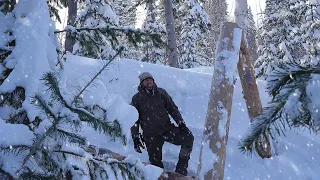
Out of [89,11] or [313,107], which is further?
[89,11]

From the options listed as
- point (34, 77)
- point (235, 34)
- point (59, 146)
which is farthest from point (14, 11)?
point (235, 34)

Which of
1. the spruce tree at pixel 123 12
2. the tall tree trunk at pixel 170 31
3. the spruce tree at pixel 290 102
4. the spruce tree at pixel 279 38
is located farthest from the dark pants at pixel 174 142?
the spruce tree at pixel 123 12

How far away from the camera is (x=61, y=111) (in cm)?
232

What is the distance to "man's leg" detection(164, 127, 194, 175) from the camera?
19.5 ft

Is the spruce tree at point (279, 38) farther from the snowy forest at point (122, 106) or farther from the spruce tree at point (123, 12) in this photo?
the spruce tree at point (123, 12)

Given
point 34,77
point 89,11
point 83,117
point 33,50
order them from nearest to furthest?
point 83,117 < point 34,77 < point 33,50 < point 89,11

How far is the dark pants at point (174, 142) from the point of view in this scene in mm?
5961

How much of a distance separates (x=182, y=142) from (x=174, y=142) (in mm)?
173

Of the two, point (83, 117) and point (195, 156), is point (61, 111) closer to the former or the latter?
point (83, 117)

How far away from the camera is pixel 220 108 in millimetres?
5387

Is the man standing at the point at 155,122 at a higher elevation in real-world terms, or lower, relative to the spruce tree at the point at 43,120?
lower

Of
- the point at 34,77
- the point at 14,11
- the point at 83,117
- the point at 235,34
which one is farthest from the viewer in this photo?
the point at 235,34

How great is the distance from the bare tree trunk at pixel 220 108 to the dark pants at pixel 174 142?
0.70m

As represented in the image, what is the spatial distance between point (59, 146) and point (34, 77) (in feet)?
2.41
